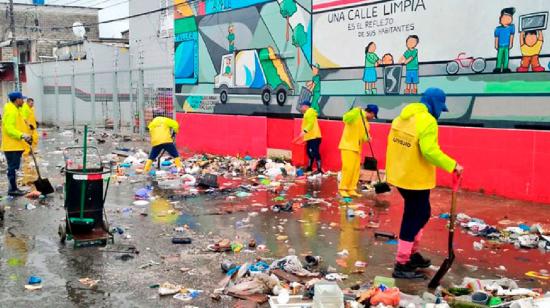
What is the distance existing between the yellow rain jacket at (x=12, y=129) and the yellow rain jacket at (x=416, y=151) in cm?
706

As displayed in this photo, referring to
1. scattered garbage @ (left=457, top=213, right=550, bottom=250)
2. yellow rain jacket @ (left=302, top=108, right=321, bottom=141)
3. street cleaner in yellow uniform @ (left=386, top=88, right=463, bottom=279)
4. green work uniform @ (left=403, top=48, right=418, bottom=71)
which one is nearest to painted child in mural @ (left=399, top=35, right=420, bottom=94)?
green work uniform @ (left=403, top=48, right=418, bottom=71)

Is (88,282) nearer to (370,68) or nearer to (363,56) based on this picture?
(370,68)

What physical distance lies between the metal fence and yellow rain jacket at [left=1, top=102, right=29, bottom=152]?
32.8 ft

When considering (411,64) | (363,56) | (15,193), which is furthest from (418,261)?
(15,193)

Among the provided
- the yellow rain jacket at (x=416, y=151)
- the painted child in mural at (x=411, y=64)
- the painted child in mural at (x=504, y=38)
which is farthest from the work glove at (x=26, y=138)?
the painted child in mural at (x=504, y=38)

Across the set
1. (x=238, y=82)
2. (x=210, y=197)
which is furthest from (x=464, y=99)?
(x=238, y=82)

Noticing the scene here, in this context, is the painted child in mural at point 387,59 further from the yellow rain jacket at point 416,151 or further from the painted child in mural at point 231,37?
the yellow rain jacket at point 416,151

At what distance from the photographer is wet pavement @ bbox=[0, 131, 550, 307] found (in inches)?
210

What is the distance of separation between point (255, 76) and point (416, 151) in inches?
413

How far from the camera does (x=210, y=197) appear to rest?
398 inches

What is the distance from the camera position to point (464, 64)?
1024cm

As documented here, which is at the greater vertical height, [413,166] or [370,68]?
[370,68]

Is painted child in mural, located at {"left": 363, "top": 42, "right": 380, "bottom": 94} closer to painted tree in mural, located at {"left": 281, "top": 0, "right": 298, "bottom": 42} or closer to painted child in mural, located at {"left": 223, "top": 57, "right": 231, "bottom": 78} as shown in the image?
painted tree in mural, located at {"left": 281, "top": 0, "right": 298, "bottom": 42}

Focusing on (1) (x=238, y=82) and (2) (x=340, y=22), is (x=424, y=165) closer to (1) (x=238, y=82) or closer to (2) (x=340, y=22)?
(2) (x=340, y=22)
